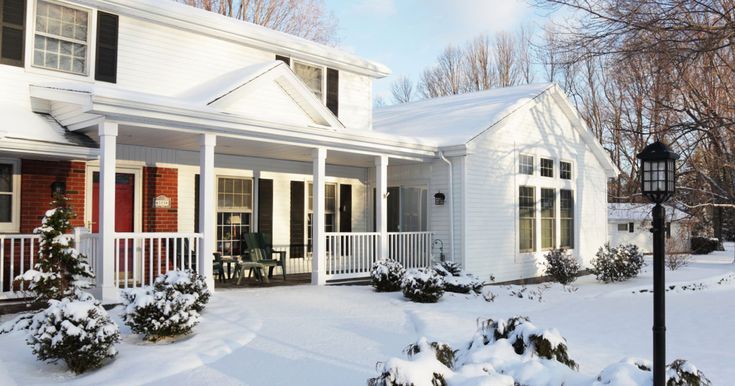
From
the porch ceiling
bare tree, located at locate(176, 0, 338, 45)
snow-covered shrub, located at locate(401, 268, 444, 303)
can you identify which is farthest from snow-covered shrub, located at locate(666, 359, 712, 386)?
bare tree, located at locate(176, 0, 338, 45)

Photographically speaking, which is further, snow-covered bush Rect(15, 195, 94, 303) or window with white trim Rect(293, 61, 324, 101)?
window with white trim Rect(293, 61, 324, 101)

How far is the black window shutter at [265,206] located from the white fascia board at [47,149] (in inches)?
167

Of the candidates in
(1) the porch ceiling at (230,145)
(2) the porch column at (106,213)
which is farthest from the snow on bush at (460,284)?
(2) the porch column at (106,213)

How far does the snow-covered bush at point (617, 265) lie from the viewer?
601 inches

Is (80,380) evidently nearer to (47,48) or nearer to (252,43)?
(47,48)

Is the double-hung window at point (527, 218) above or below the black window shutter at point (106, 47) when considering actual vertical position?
below

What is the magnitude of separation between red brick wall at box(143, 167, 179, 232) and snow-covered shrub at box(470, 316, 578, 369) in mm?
7801

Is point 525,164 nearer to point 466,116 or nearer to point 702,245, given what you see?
point 466,116

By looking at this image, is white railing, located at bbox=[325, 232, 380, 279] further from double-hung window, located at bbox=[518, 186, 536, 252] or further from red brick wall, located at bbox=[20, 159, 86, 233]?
red brick wall, located at bbox=[20, 159, 86, 233]

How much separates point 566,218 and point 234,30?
9.91 meters

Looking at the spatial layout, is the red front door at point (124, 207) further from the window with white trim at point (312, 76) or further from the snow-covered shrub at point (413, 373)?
the snow-covered shrub at point (413, 373)

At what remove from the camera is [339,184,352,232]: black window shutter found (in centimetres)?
1467

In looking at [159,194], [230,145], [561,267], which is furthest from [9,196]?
[561,267]

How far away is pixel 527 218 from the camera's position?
14.9m
